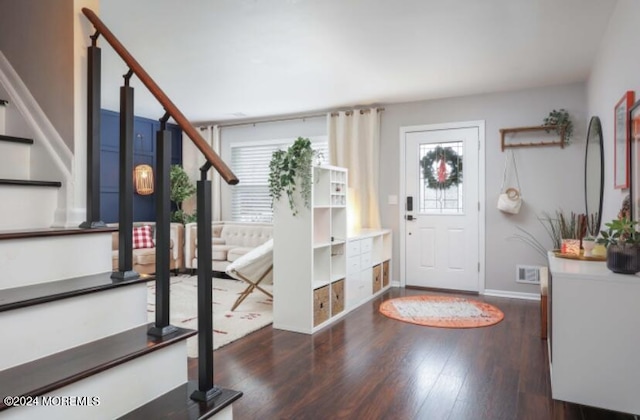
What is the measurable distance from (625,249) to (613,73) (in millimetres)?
1677

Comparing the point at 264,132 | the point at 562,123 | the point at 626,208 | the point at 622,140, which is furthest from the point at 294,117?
→ the point at 626,208

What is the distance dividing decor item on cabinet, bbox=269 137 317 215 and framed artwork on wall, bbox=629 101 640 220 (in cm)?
233

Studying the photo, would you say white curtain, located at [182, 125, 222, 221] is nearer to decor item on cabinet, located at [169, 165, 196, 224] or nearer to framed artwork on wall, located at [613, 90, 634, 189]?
decor item on cabinet, located at [169, 165, 196, 224]

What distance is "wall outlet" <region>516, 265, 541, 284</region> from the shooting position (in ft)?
16.6

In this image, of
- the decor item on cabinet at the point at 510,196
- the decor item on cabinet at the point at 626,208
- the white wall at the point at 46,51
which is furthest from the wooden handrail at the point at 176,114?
the decor item on cabinet at the point at 510,196

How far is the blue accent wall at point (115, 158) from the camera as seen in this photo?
627cm

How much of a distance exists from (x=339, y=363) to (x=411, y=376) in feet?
1.74

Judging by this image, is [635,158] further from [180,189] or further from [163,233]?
[180,189]

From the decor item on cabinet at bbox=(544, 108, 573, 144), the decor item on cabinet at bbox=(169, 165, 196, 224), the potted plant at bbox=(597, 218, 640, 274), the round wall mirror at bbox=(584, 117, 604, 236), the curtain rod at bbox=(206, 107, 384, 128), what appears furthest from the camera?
the decor item on cabinet at bbox=(169, 165, 196, 224)

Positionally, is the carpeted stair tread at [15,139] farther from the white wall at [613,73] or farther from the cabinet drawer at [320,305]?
the white wall at [613,73]

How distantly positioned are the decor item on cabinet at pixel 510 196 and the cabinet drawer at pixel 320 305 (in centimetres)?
248

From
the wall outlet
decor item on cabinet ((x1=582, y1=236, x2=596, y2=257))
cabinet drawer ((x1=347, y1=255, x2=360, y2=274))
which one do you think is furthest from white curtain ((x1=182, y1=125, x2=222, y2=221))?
decor item on cabinet ((x1=582, y1=236, x2=596, y2=257))

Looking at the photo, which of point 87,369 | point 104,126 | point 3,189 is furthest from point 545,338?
point 104,126

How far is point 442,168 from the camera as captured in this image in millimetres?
5535
